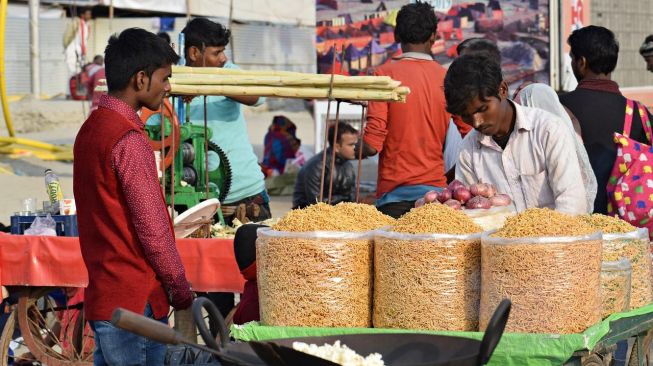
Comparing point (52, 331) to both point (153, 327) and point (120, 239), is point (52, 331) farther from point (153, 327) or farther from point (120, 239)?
point (153, 327)

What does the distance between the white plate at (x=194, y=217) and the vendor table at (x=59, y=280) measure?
0.23 feet

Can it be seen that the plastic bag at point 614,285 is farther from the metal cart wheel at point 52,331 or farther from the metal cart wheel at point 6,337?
the metal cart wheel at point 6,337

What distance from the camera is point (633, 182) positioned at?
5.18 meters

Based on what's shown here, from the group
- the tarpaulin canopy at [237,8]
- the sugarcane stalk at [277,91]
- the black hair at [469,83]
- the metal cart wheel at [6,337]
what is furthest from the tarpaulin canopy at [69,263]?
the tarpaulin canopy at [237,8]

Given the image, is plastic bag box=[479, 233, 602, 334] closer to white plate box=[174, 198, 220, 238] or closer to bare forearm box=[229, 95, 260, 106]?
white plate box=[174, 198, 220, 238]

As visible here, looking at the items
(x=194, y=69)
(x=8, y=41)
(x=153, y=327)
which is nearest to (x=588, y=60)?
(x=194, y=69)

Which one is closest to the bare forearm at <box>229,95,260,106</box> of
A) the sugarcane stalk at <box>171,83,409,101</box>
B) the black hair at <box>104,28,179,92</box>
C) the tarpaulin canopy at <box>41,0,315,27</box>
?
the sugarcane stalk at <box>171,83,409,101</box>

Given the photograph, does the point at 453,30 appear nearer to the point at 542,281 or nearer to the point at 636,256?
the point at 636,256

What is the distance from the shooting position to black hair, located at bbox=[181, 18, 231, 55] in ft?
19.4

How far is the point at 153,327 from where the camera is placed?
101 inches

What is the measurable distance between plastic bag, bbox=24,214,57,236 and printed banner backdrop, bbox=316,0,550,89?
4346mm

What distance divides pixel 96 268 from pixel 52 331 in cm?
271

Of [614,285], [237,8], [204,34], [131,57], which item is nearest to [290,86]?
[204,34]

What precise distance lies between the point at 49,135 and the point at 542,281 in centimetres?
1799
